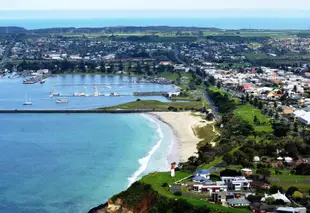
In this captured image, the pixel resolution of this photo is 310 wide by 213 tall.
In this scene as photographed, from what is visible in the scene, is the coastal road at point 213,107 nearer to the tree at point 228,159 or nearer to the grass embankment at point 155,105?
the grass embankment at point 155,105

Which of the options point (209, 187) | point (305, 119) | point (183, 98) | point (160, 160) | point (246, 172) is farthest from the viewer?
point (183, 98)

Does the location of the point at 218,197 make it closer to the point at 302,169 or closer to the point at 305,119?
the point at 302,169

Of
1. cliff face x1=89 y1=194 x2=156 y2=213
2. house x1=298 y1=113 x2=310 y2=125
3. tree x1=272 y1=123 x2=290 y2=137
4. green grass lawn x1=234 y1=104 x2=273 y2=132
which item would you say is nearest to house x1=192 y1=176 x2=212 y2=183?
cliff face x1=89 y1=194 x2=156 y2=213

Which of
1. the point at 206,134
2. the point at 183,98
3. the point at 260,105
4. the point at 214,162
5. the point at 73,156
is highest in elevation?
the point at 214,162

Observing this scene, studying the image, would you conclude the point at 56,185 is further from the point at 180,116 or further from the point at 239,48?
the point at 239,48

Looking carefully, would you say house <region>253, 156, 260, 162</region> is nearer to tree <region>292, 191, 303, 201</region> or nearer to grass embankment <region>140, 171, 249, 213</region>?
grass embankment <region>140, 171, 249, 213</region>

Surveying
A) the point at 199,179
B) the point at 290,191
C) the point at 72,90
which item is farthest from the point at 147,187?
the point at 72,90


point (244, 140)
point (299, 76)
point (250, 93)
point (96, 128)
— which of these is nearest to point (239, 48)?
point (299, 76)
